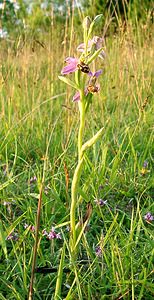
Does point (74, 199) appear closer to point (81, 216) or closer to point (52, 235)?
point (81, 216)

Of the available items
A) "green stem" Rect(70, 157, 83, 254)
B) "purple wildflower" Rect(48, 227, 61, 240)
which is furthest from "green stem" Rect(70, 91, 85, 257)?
"purple wildflower" Rect(48, 227, 61, 240)

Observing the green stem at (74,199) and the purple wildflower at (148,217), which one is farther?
the purple wildflower at (148,217)

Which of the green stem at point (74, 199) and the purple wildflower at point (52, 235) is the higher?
the green stem at point (74, 199)

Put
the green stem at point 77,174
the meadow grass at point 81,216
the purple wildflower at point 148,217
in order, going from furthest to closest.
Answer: the purple wildflower at point 148,217
the meadow grass at point 81,216
the green stem at point 77,174

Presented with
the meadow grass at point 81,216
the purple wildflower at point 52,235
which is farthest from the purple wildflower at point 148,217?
the purple wildflower at point 52,235

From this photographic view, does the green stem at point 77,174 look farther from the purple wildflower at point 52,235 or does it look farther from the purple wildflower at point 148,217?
the purple wildflower at point 148,217

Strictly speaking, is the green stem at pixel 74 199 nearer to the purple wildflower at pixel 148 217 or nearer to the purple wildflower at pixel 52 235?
the purple wildflower at pixel 52 235

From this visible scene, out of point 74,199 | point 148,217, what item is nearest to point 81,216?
point 74,199

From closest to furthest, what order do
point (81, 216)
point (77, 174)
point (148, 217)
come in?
1. point (77, 174)
2. point (81, 216)
3. point (148, 217)

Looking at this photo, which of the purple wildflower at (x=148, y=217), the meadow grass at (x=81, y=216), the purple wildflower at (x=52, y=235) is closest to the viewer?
the meadow grass at (x=81, y=216)

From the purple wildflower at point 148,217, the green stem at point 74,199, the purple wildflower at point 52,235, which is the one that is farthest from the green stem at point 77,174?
the purple wildflower at point 148,217

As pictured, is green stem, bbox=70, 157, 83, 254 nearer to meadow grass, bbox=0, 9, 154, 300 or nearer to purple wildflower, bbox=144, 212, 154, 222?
meadow grass, bbox=0, 9, 154, 300
